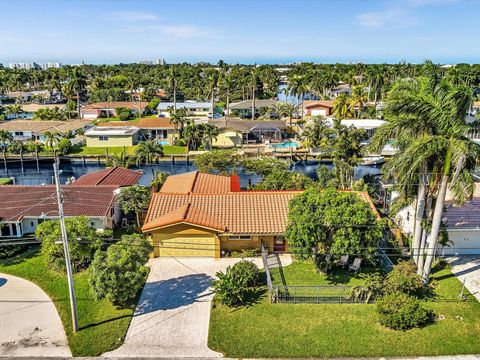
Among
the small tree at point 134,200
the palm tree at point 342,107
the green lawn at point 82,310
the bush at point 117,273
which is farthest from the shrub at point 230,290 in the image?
the palm tree at point 342,107

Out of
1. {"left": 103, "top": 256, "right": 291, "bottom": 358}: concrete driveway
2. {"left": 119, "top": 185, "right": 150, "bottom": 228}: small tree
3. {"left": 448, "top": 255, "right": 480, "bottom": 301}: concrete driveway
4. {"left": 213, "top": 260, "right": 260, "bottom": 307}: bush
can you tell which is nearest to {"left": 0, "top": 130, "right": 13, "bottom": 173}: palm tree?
{"left": 119, "top": 185, "right": 150, "bottom": 228}: small tree

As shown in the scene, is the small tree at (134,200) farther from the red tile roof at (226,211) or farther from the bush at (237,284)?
the bush at (237,284)

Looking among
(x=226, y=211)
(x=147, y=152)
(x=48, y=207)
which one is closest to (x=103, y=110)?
(x=147, y=152)

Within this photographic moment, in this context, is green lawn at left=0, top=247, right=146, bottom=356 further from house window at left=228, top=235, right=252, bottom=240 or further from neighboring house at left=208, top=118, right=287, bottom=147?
neighboring house at left=208, top=118, right=287, bottom=147

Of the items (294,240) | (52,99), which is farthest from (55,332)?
(52,99)

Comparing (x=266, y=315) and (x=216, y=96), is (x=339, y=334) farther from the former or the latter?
(x=216, y=96)
